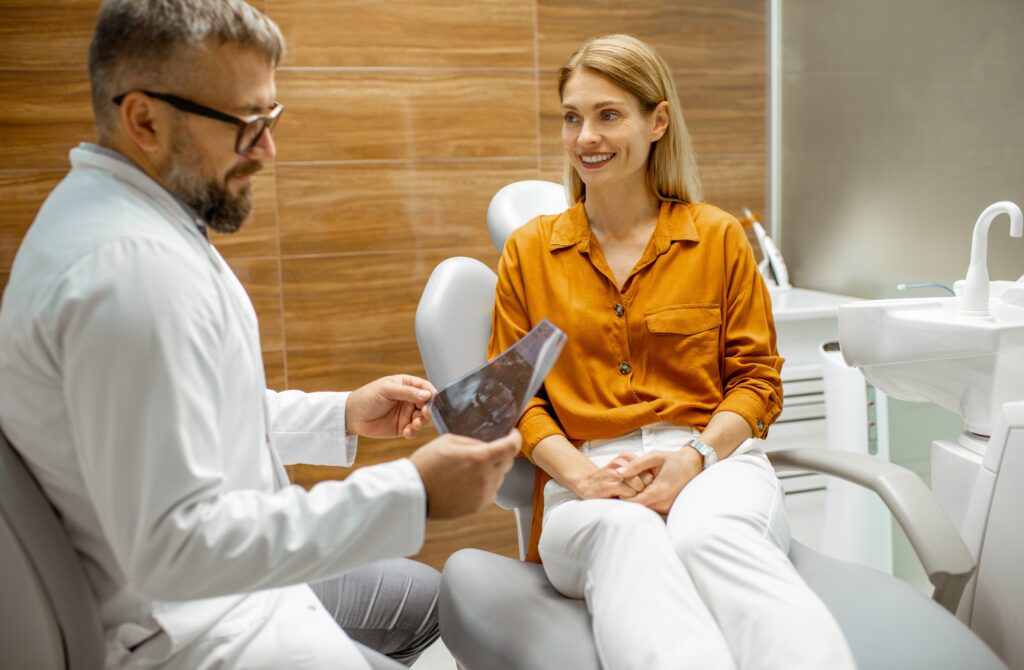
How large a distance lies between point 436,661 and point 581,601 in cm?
132

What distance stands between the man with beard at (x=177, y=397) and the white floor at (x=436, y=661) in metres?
1.53

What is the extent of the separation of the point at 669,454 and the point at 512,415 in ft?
1.69

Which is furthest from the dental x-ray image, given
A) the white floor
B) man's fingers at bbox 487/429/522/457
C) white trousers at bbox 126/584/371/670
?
the white floor

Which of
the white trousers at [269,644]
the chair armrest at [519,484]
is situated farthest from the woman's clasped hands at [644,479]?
the white trousers at [269,644]

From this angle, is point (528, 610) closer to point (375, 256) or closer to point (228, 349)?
point (228, 349)

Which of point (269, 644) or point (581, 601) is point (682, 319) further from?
point (269, 644)

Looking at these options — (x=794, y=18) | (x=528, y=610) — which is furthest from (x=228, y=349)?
(x=794, y=18)

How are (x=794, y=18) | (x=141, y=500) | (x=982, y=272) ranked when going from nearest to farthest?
(x=141, y=500)
(x=982, y=272)
(x=794, y=18)

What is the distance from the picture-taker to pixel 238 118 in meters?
1.10

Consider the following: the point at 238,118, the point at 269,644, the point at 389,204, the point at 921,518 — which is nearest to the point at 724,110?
the point at 389,204

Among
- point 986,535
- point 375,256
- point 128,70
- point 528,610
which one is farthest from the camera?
point 375,256

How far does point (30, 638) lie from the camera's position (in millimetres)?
1007

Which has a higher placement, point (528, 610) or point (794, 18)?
point (794, 18)

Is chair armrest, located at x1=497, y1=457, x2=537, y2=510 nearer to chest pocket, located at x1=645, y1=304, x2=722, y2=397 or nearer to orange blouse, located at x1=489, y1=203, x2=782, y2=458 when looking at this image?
orange blouse, located at x1=489, y1=203, x2=782, y2=458
